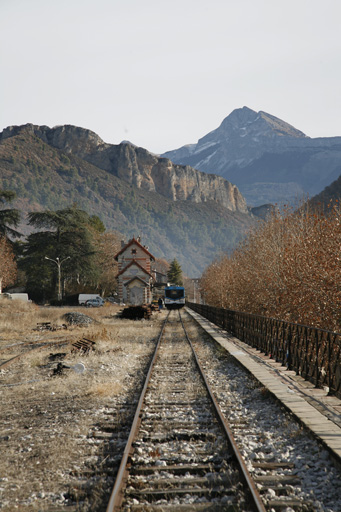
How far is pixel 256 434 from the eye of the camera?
7.62 metres

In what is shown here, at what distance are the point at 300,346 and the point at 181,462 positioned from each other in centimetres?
699

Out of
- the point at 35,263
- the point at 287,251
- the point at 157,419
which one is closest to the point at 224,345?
the point at 287,251

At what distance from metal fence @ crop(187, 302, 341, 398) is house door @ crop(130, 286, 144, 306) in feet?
186

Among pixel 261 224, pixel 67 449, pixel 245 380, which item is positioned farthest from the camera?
pixel 261 224

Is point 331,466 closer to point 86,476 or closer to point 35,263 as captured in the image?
point 86,476

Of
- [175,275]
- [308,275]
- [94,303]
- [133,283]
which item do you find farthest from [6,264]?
[175,275]

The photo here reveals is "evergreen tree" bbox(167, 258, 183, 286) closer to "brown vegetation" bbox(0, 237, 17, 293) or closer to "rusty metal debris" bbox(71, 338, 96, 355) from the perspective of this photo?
"brown vegetation" bbox(0, 237, 17, 293)

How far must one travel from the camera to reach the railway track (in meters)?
5.13

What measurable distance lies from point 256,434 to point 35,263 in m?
69.2

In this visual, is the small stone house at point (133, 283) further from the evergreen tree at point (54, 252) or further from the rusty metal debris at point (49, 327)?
the rusty metal debris at point (49, 327)

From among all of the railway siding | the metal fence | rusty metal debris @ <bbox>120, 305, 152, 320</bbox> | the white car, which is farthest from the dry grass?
the white car

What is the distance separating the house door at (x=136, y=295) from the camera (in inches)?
3137

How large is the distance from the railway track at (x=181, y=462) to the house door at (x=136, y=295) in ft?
228

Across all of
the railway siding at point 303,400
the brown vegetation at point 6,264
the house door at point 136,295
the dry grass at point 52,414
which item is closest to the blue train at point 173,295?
the house door at point 136,295
